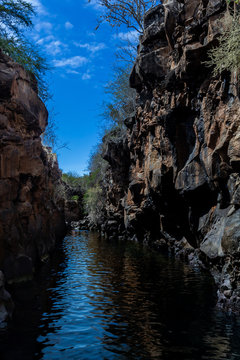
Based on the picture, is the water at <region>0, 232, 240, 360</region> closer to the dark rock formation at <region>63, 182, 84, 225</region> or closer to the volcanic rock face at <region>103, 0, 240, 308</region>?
the volcanic rock face at <region>103, 0, 240, 308</region>

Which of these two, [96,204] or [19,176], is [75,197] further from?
[19,176]

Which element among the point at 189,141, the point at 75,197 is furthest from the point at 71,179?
the point at 189,141

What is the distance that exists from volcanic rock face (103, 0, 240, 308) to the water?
140cm

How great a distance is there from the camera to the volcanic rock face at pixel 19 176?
14133 mm

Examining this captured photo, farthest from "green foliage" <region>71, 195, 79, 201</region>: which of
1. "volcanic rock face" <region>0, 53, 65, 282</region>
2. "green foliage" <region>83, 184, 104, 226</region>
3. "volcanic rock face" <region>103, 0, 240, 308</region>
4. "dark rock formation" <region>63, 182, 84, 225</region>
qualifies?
"volcanic rock face" <region>0, 53, 65, 282</region>

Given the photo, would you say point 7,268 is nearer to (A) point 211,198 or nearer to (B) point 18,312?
(B) point 18,312

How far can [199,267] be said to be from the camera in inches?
693

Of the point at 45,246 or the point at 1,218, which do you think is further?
the point at 45,246

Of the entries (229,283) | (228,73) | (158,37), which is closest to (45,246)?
(229,283)

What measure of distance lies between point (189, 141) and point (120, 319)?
11398 mm

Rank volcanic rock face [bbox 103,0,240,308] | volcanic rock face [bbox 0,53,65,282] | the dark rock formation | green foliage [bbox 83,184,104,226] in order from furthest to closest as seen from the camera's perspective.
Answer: the dark rock formation < green foliage [bbox 83,184,104,226] < volcanic rock face [bbox 0,53,65,282] < volcanic rock face [bbox 103,0,240,308]

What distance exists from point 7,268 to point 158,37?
18.0 m

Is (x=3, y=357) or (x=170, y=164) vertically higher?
(x=170, y=164)

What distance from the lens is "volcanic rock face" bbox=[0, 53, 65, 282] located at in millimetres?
14133
